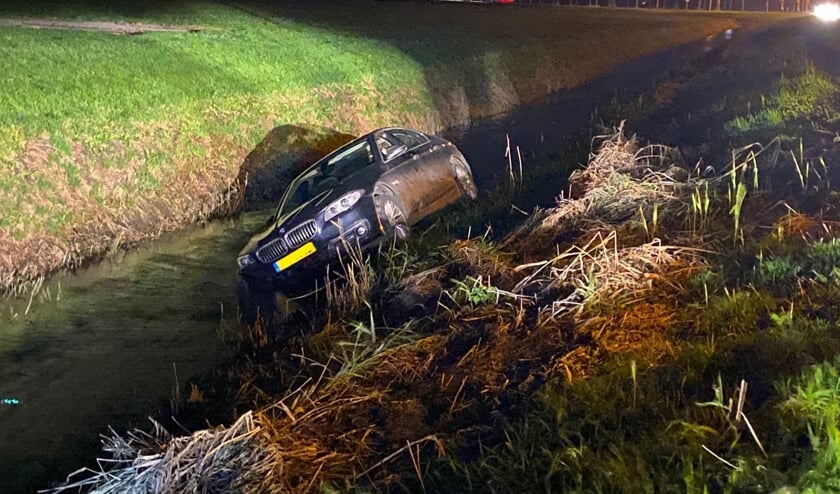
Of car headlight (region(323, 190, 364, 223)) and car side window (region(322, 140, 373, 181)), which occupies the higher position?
car side window (region(322, 140, 373, 181))

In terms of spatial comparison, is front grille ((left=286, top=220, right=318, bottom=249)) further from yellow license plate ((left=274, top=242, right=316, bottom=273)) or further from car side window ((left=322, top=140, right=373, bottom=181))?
car side window ((left=322, top=140, right=373, bottom=181))

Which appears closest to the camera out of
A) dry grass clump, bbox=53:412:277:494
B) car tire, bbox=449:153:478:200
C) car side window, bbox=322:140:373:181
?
dry grass clump, bbox=53:412:277:494

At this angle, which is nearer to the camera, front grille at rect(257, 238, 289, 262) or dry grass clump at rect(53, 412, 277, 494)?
dry grass clump at rect(53, 412, 277, 494)

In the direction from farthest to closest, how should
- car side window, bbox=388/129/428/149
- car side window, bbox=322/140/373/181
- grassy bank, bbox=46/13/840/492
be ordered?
car side window, bbox=388/129/428/149
car side window, bbox=322/140/373/181
grassy bank, bbox=46/13/840/492

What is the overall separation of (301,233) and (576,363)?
5.16m

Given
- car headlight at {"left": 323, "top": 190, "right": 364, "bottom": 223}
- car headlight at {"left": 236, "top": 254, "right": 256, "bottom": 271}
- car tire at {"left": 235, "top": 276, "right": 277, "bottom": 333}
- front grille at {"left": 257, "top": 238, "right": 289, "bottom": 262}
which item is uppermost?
car headlight at {"left": 323, "top": 190, "right": 364, "bottom": 223}

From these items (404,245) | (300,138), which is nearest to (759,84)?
(300,138)

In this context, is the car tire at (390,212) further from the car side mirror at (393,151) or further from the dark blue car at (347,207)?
the car side mirror at (393,151)

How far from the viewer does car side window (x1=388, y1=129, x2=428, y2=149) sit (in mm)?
12398

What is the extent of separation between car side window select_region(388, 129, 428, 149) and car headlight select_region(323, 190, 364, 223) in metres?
1.68

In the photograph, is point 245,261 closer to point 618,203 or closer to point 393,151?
point 393,151

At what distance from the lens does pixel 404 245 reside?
35.6 feet

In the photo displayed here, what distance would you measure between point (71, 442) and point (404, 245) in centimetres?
460

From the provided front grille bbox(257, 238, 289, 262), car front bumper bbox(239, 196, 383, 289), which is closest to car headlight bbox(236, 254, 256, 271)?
car front bumper bbox(239, 196, 383, 289)
